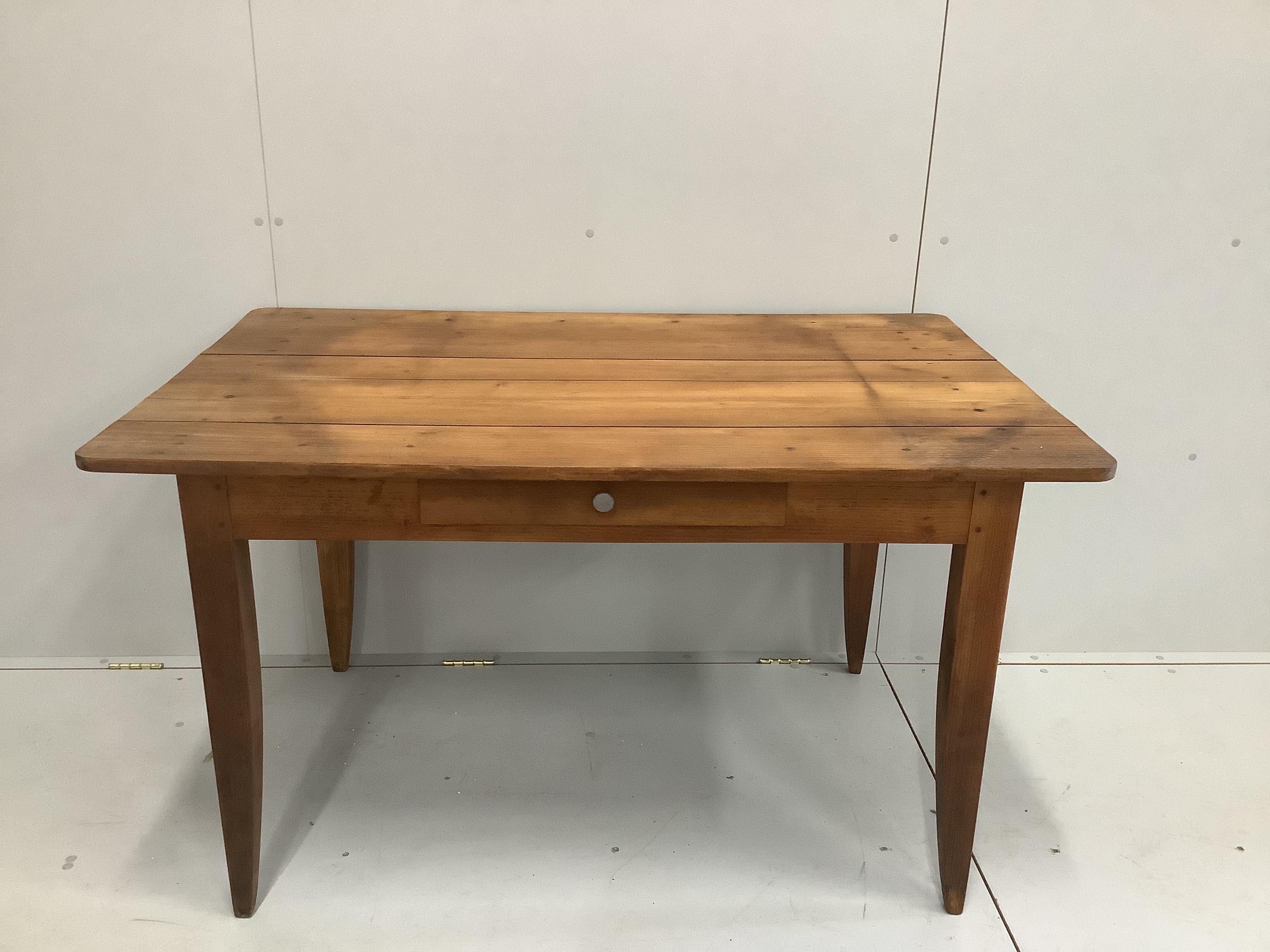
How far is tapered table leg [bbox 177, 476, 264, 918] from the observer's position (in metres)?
1.34

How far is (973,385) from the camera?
1.56 metres

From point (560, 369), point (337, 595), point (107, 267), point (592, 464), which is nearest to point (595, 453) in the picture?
point (592, 464)

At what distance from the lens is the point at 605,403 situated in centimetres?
146

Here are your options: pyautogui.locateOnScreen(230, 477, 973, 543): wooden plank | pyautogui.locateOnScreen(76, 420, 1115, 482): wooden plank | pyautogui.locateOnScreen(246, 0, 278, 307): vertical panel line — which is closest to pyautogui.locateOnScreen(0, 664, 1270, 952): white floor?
pyautogui.locateOnScreen(230, 477, 973, 543): wooden plank

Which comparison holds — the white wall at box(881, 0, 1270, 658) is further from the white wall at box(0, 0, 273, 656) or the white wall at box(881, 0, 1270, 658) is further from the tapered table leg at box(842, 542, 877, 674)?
the white wall at box(0, 0, 273, 656)

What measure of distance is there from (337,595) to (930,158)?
4.59 ft

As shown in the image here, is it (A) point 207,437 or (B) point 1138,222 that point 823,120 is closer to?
(B) point 1138,222

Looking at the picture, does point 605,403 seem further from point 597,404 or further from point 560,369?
point 560,369

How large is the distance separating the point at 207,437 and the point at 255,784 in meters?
0.53

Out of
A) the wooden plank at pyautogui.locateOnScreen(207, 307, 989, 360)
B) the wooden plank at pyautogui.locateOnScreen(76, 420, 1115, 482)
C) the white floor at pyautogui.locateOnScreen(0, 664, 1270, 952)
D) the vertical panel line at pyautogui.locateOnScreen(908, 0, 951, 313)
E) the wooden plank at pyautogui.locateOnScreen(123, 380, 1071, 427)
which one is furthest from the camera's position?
the vertical panel line at pyautogui.locateOnScreen(908, 0, 951, 313)

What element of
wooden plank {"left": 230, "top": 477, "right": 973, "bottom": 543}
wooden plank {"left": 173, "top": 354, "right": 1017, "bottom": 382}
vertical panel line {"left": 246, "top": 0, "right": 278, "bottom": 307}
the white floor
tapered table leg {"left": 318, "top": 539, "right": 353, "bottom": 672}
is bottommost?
the white floor

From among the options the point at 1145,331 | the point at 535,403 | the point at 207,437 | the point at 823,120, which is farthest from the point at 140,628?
the point at 1145,331

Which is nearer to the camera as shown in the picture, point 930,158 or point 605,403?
point 605,403

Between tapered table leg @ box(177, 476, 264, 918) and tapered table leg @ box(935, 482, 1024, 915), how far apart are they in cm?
97
